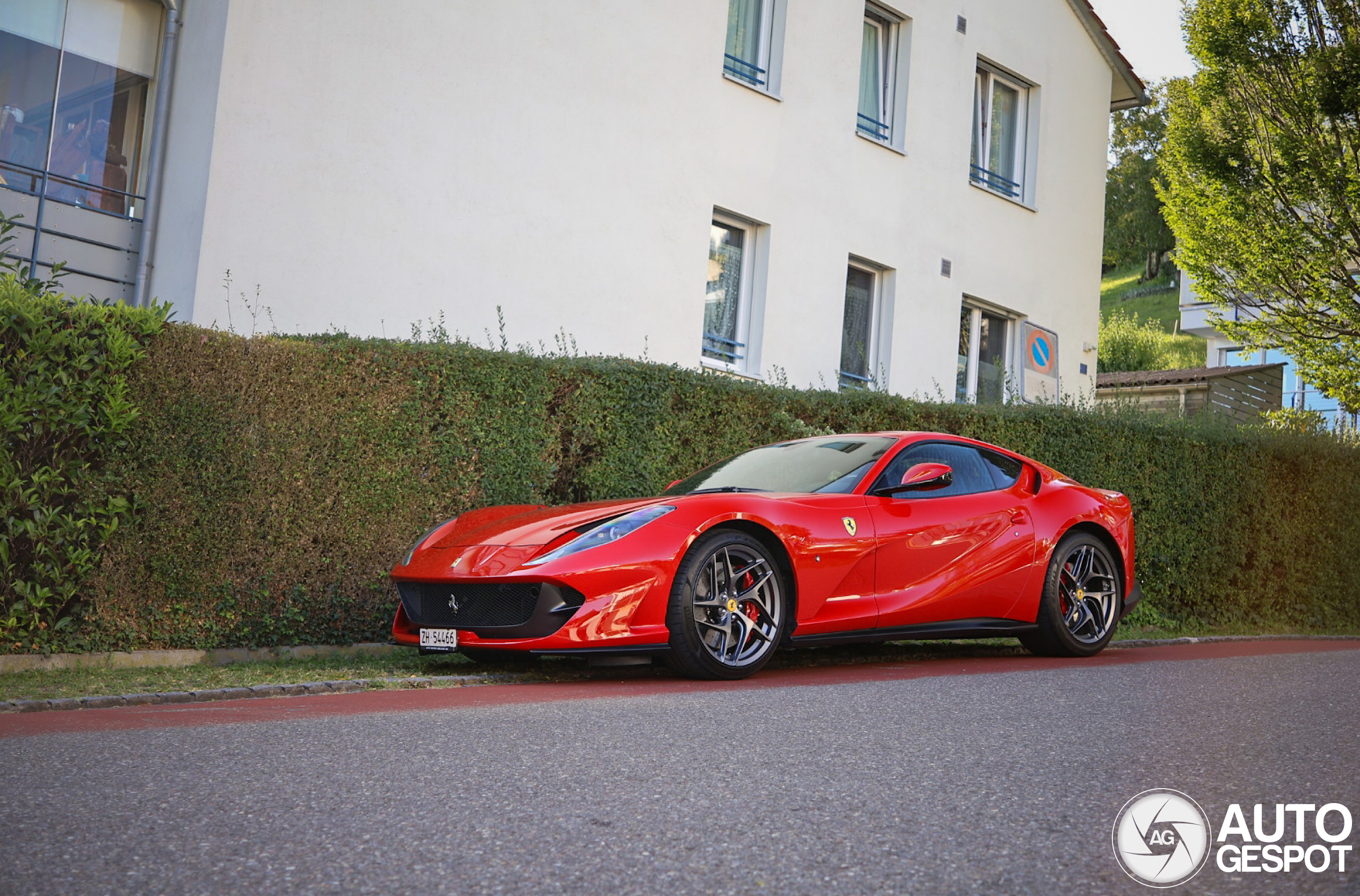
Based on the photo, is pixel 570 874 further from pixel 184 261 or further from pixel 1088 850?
pixel 184 261

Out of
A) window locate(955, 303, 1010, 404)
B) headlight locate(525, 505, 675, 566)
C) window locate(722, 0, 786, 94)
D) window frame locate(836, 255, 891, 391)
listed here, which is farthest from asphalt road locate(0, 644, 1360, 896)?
window locate(955, 303, 1010, 404)

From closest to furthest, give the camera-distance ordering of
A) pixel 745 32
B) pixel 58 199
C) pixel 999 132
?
pixel 58 199
pixel 745 32
pixel 999 132

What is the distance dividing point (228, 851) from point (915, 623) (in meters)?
5.05

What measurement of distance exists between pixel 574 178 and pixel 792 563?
672 cm

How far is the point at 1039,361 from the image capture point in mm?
16281

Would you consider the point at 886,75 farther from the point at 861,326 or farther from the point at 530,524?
the point at 530,524

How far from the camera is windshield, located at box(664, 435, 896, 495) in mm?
7391

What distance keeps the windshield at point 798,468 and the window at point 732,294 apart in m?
5.80

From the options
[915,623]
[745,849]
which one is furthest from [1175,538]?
[745,849]

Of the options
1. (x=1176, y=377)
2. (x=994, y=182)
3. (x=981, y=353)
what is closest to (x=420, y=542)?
(x=981, y=353)

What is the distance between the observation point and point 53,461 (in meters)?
6.67

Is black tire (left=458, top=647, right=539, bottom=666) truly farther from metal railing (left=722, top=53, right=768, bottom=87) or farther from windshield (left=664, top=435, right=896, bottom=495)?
metal railing (left=722, top=53, right=768, bottom=87)

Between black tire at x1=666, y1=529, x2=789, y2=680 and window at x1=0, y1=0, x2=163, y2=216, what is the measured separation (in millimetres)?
7430

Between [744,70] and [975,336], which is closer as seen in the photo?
[744,70]
